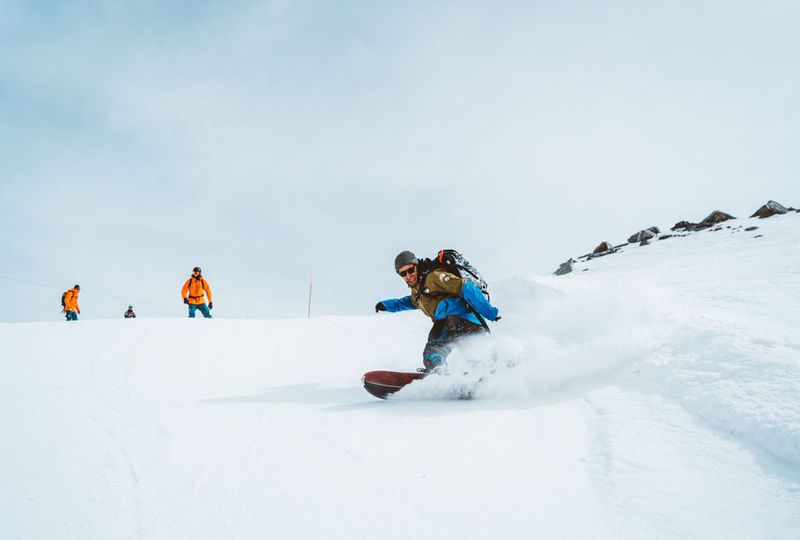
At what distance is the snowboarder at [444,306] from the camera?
14.6ft

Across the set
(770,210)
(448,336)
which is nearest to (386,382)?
(448,336)

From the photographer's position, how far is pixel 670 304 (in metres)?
4.49

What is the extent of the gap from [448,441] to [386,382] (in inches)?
57.9

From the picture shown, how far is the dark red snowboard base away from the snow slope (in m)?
0.13

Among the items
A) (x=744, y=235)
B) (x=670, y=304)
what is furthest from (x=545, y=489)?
(x=744, y=235)

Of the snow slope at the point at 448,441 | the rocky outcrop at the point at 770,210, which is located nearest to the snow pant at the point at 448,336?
the snow slope at the point at 448,441

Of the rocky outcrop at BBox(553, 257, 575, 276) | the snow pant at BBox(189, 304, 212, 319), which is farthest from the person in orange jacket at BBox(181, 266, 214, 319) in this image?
the rocky outcrop at BBox(553, 257, 575, 276)

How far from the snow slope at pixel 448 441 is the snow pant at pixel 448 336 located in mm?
187

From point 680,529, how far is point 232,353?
6233mm

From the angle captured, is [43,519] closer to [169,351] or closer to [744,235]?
[169,351]

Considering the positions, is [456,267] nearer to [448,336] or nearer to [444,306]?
[444,306]

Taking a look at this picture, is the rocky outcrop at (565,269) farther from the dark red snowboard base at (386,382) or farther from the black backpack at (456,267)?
the dark red snowboard base at (386,382)

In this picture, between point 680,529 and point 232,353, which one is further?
point 232,353

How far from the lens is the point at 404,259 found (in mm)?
4977
